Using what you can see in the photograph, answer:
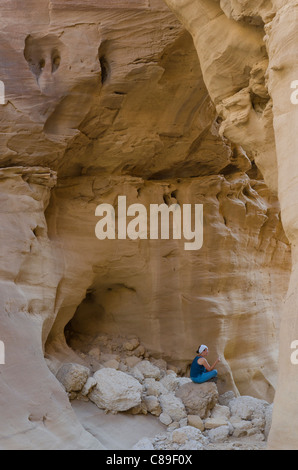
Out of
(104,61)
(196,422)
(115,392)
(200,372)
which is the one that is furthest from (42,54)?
(196,422)

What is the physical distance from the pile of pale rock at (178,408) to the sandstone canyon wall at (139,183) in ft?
1.58

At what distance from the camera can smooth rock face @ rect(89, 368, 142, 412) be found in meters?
5.33

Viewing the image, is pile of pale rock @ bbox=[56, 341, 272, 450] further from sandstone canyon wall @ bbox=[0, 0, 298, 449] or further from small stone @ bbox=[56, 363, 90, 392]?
sandstone canyon wall @ bbox=[0, 0, 298, 449]

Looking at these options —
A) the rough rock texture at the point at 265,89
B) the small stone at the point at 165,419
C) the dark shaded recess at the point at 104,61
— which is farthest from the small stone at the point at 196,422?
the dark shaded recess at the point at 104,61

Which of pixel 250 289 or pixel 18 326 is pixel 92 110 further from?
pixel 250 289

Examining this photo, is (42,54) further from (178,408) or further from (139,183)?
(178,408)

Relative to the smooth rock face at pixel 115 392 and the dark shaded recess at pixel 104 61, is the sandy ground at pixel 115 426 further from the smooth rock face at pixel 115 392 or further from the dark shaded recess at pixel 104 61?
the dark shaded recess at pixel 104 61

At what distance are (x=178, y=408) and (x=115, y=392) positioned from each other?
2.41 ft

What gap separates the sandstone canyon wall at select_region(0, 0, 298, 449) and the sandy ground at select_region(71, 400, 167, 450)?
295mm

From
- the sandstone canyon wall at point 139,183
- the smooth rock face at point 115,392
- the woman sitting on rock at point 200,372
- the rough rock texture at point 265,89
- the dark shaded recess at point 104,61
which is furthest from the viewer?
the dark shaded recess at point 104,61

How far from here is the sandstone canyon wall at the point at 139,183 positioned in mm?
4457

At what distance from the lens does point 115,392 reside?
5367 millimetres
